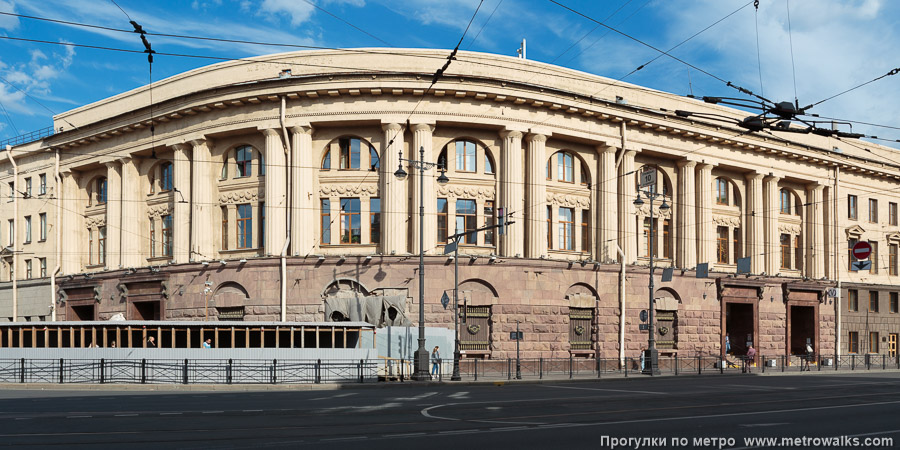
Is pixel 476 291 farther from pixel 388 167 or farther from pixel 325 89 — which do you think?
pixel 325 89

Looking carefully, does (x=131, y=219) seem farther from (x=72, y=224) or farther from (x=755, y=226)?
(x=755, y=226)

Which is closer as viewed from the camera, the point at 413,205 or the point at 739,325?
the point at 413,205

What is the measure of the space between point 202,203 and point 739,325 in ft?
112

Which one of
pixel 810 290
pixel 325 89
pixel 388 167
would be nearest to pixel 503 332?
pixel 388 167

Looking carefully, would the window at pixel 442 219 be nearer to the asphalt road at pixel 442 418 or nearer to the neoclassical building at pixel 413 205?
the neoclassical building at pixel 413 205

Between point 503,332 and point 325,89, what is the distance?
15.3m

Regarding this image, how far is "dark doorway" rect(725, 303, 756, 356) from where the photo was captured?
5216 centimetres

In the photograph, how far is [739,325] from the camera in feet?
174

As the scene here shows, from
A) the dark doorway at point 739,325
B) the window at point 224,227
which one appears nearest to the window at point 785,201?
the dark doorway at point 739,325

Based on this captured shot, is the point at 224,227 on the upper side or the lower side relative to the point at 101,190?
lower

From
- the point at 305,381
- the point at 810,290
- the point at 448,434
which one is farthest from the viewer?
the point at 810,290

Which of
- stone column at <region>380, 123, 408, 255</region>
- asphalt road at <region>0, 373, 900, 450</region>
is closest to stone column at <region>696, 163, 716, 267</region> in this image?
stone column at <region>380, 123, 408, 255</region>

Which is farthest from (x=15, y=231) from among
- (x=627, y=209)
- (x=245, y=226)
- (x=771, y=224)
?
(x=771, y=224)

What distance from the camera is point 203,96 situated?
43656 mm
